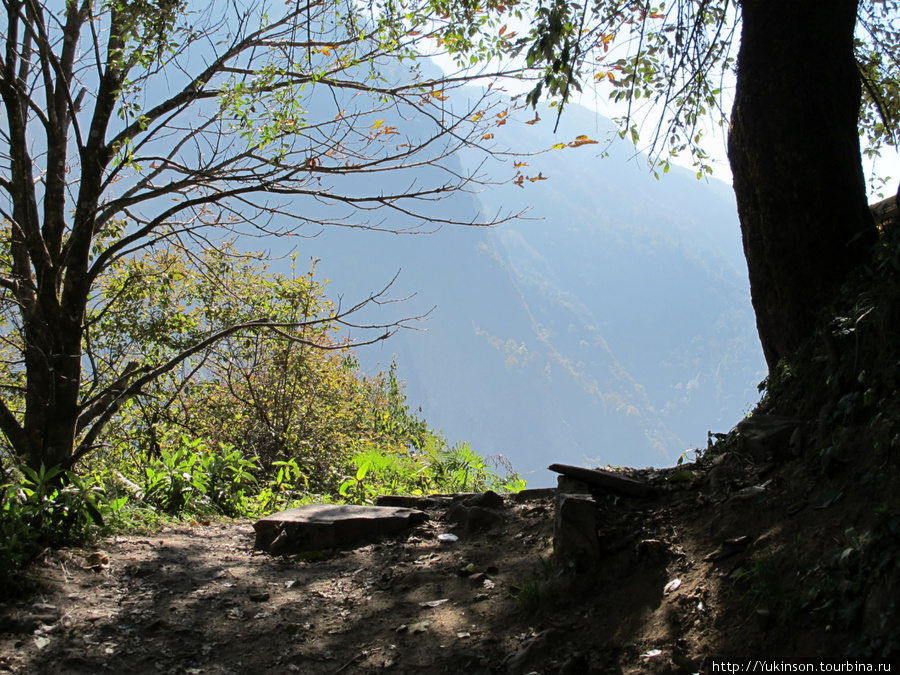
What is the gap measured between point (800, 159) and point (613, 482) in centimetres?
214

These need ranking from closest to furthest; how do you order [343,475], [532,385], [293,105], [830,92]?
[830,92] → [293,105] → [343,475] → [532,385]

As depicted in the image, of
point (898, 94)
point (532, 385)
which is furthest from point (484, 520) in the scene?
point (532, 385)

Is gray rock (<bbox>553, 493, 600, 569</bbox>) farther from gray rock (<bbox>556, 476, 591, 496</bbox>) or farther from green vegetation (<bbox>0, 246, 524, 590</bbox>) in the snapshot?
green vegetation (<bbox>0, 246, 524, 590</bbox>)

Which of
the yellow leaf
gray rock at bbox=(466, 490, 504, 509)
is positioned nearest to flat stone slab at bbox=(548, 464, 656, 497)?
gray rock at bbox=(466, 490, 504, 509)

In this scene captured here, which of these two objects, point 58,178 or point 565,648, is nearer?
point 565,648

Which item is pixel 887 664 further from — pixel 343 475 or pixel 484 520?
pixel 343 475

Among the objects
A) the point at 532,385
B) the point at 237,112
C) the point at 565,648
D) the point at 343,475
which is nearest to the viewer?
the point at 565,648

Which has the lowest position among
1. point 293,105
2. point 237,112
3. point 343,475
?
point 343,475

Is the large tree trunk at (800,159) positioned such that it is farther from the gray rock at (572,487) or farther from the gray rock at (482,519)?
the gray rock at (482,519)

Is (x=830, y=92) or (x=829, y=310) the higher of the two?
(x=830, y=92)

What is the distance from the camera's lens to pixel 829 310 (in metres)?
3.24

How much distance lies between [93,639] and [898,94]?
7.83 metres

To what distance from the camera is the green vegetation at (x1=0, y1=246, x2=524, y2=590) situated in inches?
198

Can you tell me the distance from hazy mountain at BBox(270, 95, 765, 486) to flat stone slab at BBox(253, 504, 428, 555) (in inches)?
4109
